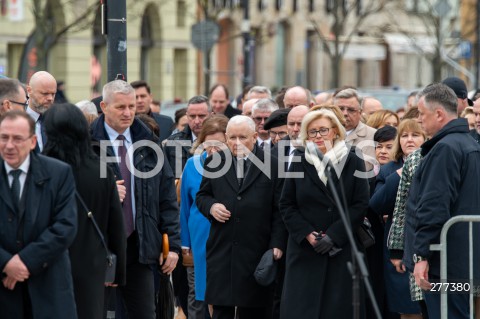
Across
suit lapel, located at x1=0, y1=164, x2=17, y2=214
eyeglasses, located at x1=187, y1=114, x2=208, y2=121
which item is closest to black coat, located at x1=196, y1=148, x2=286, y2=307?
suit lapel, located at x1=0, y1=164, x2=17, y2=214

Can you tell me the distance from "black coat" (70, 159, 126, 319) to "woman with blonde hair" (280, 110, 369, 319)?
1627mm

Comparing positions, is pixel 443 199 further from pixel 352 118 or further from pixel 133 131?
pixel 352 118

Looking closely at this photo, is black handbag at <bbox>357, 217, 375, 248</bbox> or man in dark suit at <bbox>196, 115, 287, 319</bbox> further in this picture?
man in dark suit at <bbox>196, 115, 287, 319</bbox>

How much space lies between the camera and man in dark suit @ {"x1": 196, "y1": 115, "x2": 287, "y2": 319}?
10234mm

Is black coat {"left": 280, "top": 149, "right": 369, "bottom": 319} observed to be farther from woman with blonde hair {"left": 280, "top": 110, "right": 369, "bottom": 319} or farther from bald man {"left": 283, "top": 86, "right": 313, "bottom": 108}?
bald man {"left": 283, "top": 86, "right": 313, "bottom": 108}

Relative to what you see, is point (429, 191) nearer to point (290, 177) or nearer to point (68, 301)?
point (290, 177)

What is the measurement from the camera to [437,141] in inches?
350

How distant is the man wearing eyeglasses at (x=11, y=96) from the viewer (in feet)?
30.7

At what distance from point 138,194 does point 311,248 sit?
1377 mm

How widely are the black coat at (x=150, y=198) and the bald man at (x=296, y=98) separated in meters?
3.81

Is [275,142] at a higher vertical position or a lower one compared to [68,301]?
higher

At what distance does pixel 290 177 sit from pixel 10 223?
8.86ft

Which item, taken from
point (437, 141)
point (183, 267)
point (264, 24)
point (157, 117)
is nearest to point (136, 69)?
point (264, 24)

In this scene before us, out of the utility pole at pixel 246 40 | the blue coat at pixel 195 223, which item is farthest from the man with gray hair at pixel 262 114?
the utility pole at pixel 246 40
